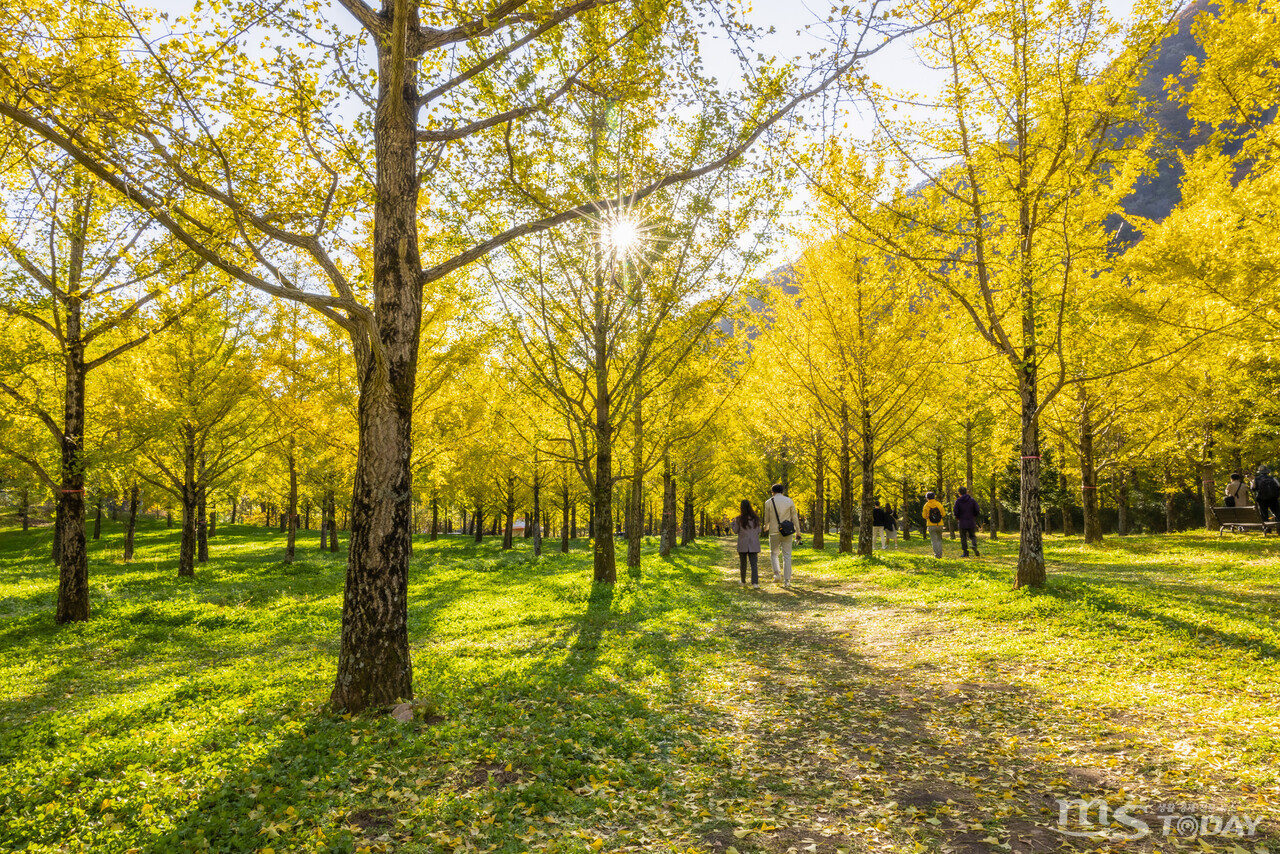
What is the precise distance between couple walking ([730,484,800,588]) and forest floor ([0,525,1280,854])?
2.75 m

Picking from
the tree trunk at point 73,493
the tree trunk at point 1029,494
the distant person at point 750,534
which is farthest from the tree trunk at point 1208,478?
the tree trunk at point 73,493

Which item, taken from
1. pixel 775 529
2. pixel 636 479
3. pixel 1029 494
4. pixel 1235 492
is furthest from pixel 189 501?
pixel 1235 492

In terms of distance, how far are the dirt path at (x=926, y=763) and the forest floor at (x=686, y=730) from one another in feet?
0.08

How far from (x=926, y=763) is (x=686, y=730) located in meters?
1.94

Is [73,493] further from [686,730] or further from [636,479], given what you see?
[686,730]

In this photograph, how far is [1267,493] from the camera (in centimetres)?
1688

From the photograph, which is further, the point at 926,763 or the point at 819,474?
the point at 819,474

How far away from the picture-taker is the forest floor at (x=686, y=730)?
3590mm


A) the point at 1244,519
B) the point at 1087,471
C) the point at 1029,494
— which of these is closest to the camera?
the point at 1029,494

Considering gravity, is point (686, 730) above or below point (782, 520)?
below

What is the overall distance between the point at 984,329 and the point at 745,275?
14.5 ft

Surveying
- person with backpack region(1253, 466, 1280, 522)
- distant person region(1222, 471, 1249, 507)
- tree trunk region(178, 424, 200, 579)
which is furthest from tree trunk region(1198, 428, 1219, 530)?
tree trunk region(178, 424, 200, 579)

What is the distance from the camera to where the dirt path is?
3.46 m

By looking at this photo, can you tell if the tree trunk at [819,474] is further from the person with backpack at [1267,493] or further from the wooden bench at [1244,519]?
the person with backpack at [1267,493]
